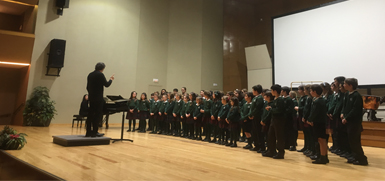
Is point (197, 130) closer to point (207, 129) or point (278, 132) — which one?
point (207, 129)

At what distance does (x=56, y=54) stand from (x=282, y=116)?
24.6 feet

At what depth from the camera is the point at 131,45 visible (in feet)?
33.0

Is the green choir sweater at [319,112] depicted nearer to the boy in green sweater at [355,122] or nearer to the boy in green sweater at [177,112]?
the boy in green sweater at [355,122]

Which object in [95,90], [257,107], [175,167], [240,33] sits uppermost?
[240,33]

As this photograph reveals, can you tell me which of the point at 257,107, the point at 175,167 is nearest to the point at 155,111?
the point at 257,107

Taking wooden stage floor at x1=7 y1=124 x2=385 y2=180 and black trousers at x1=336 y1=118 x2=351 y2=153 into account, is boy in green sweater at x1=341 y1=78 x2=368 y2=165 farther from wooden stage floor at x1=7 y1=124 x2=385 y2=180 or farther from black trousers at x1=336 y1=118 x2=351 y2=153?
black trousers at x1=336 y1=118 x2=351 y2=153

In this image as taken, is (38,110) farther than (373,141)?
Yes

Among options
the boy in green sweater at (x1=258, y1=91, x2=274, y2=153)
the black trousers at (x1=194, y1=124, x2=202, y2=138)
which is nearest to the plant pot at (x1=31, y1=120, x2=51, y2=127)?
the black trousers at (x1=194, y1=124, x2=202, y2=138)

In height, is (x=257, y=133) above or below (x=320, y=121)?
below

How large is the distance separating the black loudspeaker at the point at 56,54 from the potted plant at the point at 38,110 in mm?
908

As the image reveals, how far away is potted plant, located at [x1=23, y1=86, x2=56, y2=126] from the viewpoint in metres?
7.53

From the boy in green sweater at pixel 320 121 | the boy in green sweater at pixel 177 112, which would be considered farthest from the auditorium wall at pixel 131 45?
the boy in green sweater at pixel 320 121

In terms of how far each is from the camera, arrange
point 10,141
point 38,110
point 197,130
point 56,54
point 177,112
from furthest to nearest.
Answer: point 56,54 < point 38,110 < point 177,112 < point 197,130 < point 10,141

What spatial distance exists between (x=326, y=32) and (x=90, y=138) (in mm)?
7578
